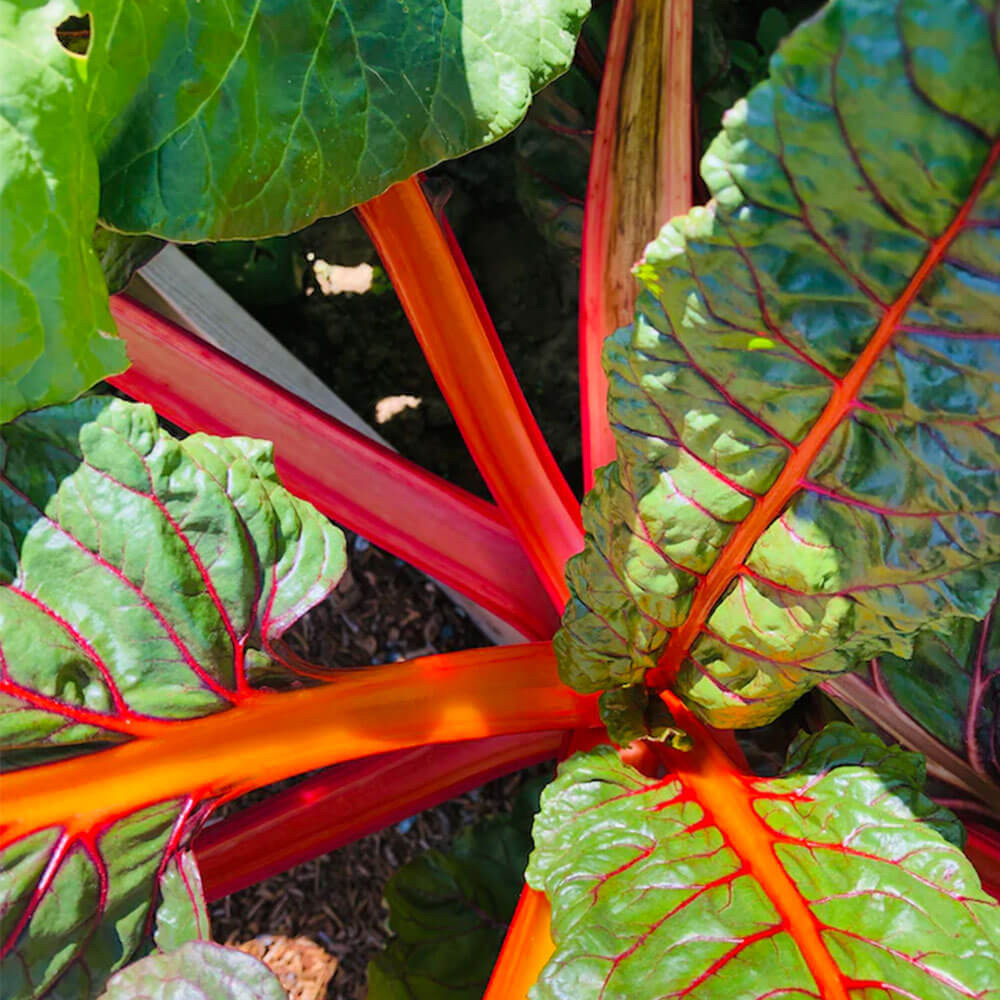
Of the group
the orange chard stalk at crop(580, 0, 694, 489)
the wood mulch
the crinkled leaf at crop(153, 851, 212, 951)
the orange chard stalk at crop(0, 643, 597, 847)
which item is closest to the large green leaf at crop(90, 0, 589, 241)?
the orange chard stalk at crop(580, 0, 694, 489)

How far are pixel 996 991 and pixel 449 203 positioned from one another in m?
1.33

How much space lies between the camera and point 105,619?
88 cm

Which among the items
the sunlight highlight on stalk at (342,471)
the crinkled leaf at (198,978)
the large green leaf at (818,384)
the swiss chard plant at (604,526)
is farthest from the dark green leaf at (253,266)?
the crinkled leaf at (198,978)

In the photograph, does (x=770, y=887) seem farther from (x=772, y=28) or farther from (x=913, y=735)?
(x=772, y=28)

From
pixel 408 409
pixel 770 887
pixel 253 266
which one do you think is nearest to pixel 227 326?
pixel 253 266

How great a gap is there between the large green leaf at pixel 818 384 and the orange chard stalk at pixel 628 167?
0.37 meters

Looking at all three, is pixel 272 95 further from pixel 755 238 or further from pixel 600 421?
pixel 600 421

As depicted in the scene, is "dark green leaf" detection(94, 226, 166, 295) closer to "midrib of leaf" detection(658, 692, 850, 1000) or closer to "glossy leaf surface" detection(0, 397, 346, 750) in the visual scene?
"glossy leaf surface" detection(0, 397, 346, 750)

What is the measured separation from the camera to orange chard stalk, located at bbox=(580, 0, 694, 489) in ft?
4.00

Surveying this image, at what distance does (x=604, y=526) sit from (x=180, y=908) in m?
0.53

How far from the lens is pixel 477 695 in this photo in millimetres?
1089

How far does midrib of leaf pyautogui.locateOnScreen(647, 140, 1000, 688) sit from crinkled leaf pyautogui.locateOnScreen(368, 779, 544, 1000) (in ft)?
1.49

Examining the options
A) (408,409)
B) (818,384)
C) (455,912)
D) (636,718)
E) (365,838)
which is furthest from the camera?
(408,409)

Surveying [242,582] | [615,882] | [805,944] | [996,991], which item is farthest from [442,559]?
[996,991]
